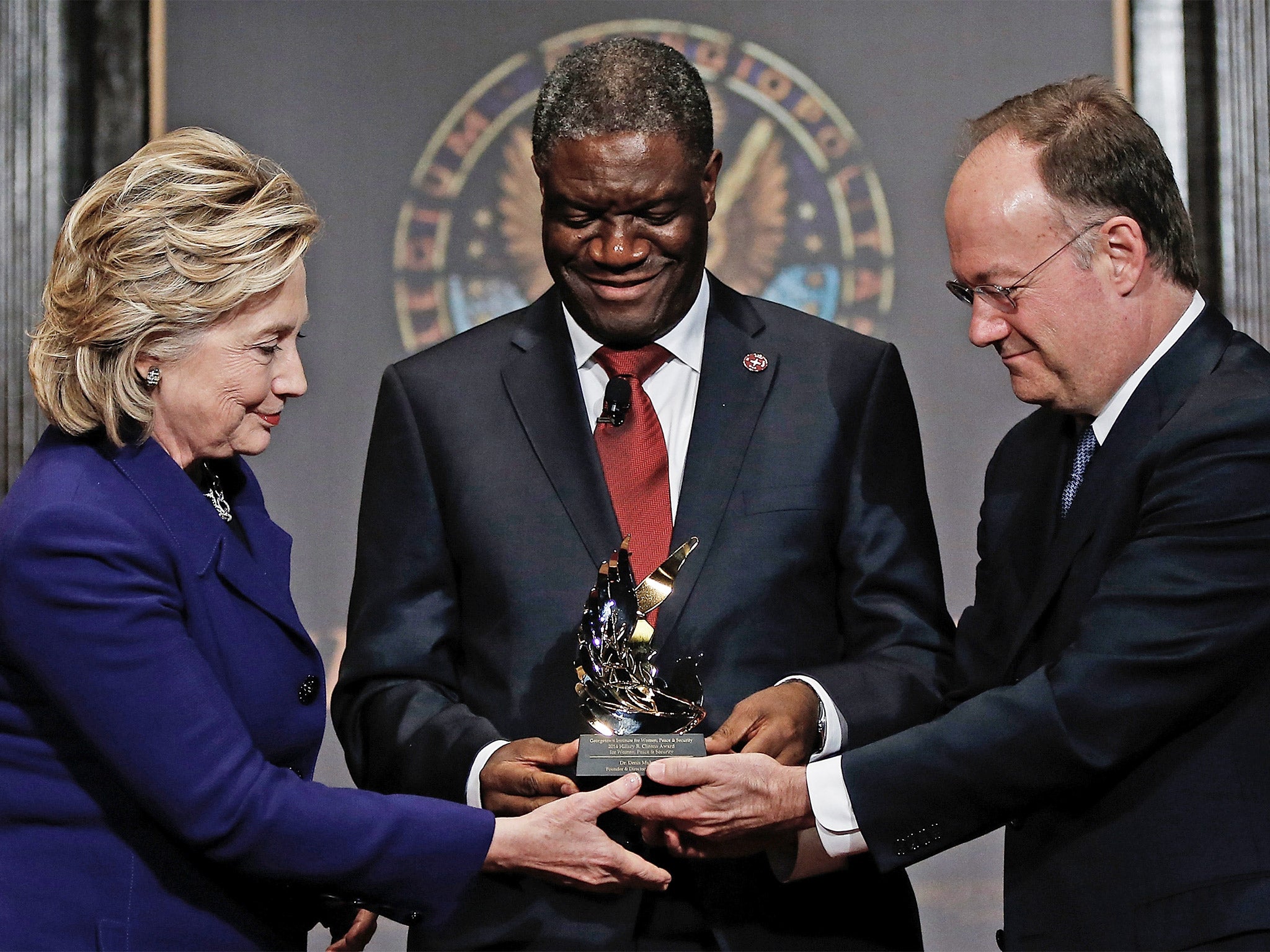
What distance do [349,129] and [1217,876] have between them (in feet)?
10.3

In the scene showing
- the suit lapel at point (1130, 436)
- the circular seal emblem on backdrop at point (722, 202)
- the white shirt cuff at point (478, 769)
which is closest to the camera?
the suit lapel at point (1130, 436)

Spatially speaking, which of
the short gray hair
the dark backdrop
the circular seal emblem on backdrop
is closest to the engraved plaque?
the short gray hair

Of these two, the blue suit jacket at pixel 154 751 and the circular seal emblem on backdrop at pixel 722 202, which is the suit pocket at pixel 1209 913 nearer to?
the blue suit jacket at pixel 154 751

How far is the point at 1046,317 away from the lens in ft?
7.32

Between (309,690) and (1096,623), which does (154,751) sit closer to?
(309,690)

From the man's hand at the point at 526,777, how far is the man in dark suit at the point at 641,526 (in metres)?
0.01

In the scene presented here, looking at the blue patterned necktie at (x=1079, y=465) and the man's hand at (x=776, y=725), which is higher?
the blue patterned necktie at (x=1079, y=465)

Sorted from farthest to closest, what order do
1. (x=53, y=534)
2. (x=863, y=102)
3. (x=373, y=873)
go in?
(x=863, y=102)
(x=373, y=873)
(x=53, y=534)

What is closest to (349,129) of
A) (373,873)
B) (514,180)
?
(514,180)

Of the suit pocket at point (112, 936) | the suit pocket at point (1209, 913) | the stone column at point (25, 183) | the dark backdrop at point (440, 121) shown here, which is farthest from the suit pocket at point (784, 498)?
the stone column at point (25, 183)

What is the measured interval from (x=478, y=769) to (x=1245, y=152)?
290 centimetres

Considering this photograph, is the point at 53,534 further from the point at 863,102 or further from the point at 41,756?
the point at 863,102

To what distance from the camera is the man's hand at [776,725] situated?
87.4 inches

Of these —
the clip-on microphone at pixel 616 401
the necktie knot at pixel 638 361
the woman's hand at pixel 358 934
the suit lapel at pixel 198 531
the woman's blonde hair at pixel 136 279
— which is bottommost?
the woman's hand at pixel 358 934
